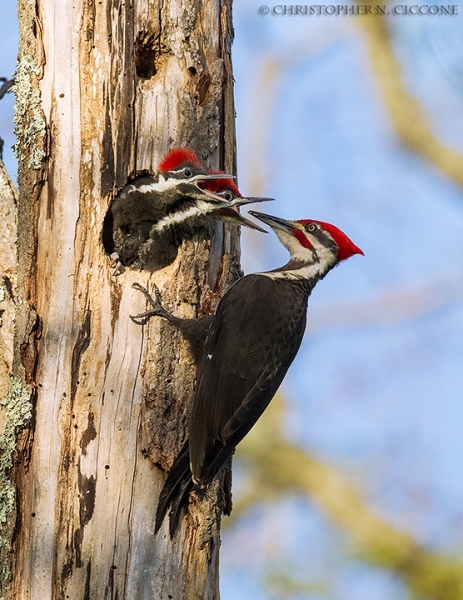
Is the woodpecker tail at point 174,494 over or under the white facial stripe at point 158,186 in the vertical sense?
under

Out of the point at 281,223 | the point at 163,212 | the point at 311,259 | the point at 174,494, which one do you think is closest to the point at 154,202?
the point at 163,212

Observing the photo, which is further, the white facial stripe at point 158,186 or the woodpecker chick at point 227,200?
the woodpecker chick at point 227,200

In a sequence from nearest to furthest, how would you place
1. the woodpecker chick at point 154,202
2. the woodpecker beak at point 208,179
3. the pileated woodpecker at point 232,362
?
the pileated woodpecker at point 232,362 → the woodpecker chick at point 154,202 → the woodpecker beak at point 208,179

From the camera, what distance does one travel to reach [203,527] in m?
3.39

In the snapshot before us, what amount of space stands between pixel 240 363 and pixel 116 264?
2.40 feet

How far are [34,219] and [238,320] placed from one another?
3.28ft

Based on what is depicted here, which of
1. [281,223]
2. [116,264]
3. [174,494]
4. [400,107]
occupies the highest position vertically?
[400,107]

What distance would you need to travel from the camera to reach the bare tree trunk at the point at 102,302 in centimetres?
321

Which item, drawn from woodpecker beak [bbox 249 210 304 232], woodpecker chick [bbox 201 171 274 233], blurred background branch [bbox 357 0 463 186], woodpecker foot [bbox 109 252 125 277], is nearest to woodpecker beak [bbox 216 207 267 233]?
woodpecker chick [bbox 201 171 274 233]

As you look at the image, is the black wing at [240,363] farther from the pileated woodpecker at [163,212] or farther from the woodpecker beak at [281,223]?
the woodpecker beak at [281,223]

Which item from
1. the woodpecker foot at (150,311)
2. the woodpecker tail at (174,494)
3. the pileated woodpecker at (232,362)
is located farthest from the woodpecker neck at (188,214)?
the woodpecker tail at (174,494)

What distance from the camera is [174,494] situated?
3314mm

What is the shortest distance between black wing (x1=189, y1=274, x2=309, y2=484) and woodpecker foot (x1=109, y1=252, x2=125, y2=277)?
464 mm

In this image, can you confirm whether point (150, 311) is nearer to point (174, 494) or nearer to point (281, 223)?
point (174, 494)
